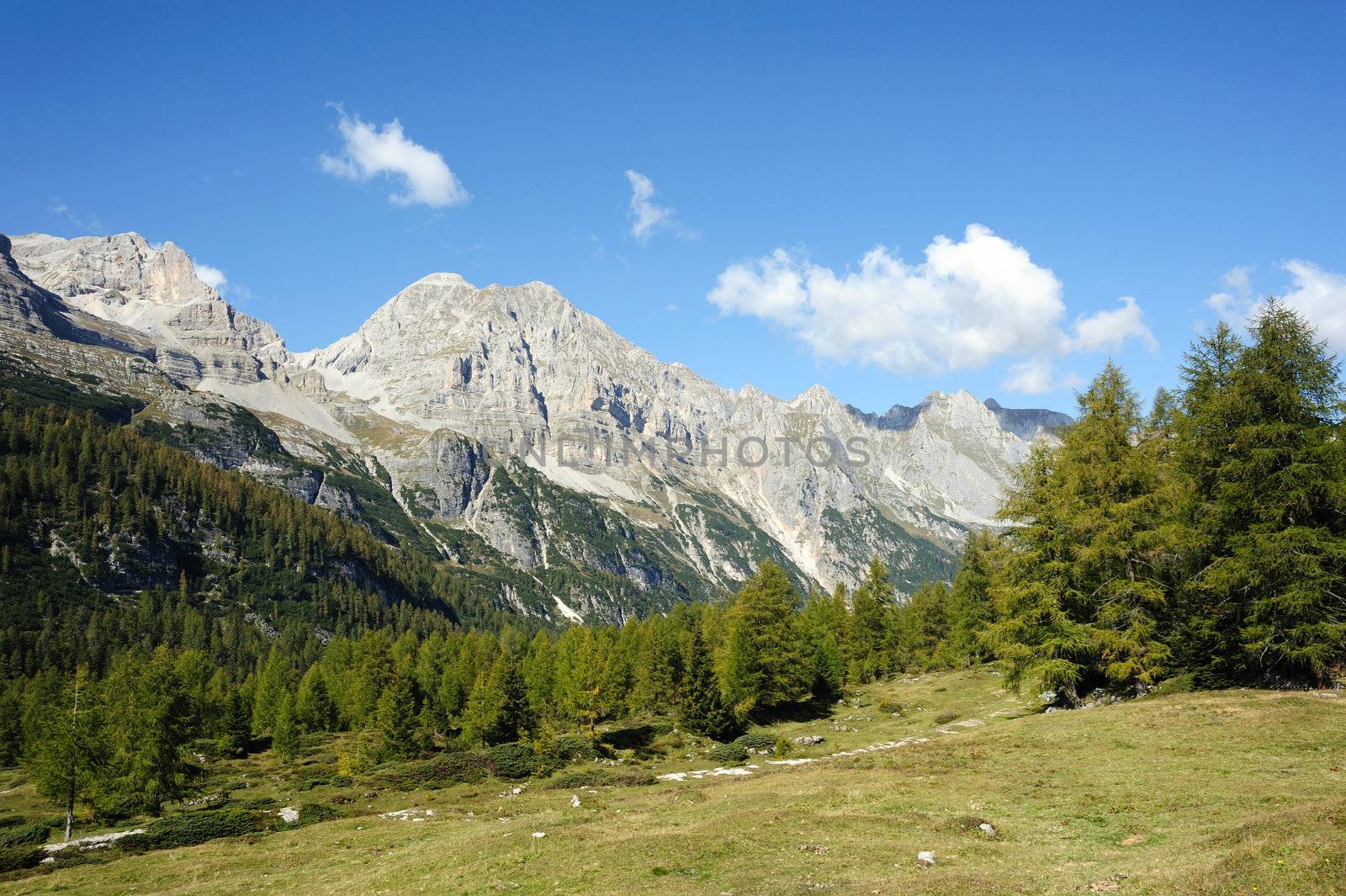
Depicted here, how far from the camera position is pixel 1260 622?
33.9 meters

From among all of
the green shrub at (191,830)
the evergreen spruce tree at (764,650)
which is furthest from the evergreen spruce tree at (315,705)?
the evergreen spruce tree at (764,650)

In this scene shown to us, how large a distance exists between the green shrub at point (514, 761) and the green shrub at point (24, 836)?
2851cm

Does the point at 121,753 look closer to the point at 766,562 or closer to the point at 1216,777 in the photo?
the point at 766,562

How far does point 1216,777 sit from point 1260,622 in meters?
14.2

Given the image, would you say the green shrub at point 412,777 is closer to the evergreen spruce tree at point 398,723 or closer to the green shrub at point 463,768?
the green shrub at point 463,768

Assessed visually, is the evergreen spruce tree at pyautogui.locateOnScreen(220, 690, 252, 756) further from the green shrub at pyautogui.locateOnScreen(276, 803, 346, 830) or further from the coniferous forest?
the green shrub at pyautogui.locateOnScreen(276, 803, 346, 830)

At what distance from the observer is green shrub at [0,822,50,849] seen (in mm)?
40466

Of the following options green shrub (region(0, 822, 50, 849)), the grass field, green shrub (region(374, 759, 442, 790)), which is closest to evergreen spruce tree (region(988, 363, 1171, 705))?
the grass field

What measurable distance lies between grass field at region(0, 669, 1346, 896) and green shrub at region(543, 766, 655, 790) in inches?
189

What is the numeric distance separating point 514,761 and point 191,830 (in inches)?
966

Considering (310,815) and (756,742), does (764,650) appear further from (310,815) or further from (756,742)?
(310,815)

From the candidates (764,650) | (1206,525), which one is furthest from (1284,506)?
(764,650)

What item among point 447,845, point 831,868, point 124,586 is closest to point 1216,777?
point 831,868

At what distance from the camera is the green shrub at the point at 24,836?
→ 40.5 metres
